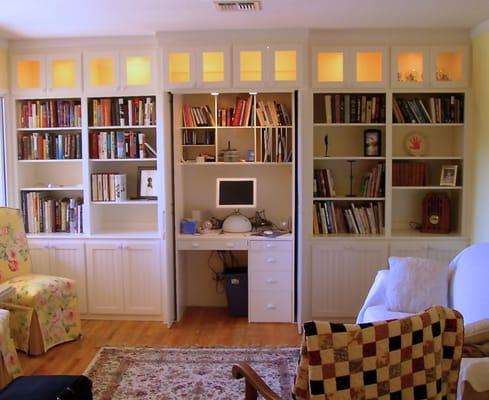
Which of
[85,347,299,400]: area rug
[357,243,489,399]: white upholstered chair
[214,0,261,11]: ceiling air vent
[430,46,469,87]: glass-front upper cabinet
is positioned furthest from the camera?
[430,46,469,87]: glass-front upper cabinet

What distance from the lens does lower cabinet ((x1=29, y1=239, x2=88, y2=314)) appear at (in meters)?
4.59

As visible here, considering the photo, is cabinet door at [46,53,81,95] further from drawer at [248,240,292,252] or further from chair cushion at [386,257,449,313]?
chair cushion at [386,257,449,313]

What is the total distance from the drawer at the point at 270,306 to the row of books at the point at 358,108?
1.61 m

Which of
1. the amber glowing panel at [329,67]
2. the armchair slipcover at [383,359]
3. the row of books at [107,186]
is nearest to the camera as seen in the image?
the armchair slipcover at [383,359]

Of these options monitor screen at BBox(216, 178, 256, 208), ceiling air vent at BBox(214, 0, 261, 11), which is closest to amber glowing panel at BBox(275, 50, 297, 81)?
ceiling air vent at BBox(214, 0, 261, 11)

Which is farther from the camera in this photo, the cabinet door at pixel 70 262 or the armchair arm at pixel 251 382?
the cabinet door at pixel 70 262

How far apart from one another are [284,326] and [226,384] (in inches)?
46.9

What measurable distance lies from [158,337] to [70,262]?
3.49ft

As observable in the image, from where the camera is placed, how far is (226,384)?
3.40 meters

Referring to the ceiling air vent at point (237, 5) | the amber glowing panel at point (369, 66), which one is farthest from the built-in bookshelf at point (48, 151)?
the amber glowing panel at point (369, 66)

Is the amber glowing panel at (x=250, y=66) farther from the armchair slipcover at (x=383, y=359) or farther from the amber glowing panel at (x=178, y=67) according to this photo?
the armchair slipcover at (x=383, y=359)

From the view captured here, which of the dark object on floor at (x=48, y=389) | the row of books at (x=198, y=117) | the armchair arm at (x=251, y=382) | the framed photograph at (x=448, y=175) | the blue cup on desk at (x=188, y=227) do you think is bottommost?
the dark object on floor at (x=48, y=389)

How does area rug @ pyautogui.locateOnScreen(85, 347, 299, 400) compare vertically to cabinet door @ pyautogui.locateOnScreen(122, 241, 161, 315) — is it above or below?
below

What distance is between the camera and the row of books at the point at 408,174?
14.7 feet
